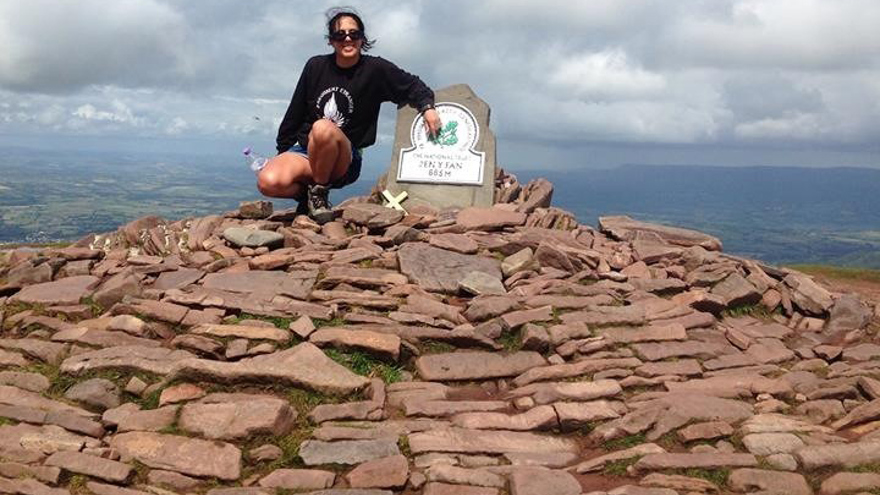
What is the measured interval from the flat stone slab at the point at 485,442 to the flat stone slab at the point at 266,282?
352 cm

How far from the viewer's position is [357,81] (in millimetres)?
12383

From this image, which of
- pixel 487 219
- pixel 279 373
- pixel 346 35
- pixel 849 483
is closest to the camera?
pixel 849 483

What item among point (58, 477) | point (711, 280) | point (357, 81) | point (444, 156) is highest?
point (357, 81)

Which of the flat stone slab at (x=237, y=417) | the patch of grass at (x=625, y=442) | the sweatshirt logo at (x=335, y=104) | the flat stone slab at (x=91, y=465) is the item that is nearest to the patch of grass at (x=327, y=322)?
the flat stone slab at (x=237, y=417)

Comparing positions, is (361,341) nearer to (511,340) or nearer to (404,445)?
(404,445)

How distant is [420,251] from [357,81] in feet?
11.5

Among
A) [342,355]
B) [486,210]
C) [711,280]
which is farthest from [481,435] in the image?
[486,210]

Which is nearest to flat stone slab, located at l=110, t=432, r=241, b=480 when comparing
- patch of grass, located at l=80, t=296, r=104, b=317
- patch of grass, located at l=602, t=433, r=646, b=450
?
patch of grass, located at l=80, t=296, r=104, b=317

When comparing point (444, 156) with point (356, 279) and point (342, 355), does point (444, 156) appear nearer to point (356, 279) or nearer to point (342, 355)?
point (356, 279)

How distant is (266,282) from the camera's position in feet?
32.5

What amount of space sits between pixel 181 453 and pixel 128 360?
184 cm

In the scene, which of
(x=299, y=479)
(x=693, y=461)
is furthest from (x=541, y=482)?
(x=299, y=479)

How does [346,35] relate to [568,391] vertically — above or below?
above

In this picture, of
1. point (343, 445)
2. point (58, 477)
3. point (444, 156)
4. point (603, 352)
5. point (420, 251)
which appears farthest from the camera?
point (444, 156)
